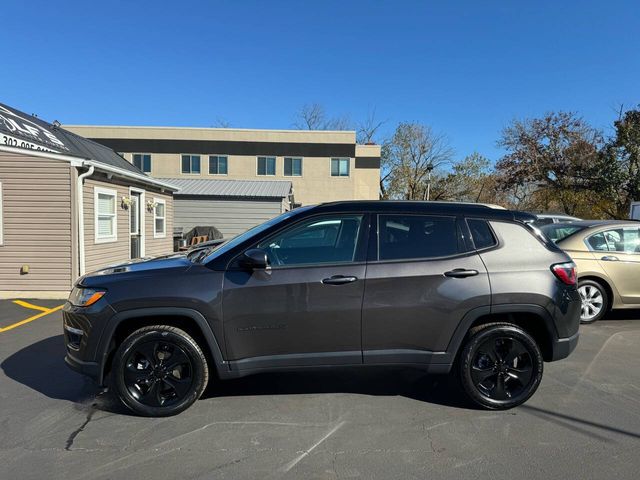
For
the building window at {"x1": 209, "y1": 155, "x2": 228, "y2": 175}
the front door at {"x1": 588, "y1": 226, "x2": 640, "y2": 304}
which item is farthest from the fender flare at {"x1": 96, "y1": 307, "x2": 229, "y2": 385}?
the building window at {"x1": 209, "y1": 155, "x2": 228, "y2": 175}

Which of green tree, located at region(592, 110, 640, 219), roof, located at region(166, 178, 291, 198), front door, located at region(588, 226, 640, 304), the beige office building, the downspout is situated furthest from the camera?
the beige office building

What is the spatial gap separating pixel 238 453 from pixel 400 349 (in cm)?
148

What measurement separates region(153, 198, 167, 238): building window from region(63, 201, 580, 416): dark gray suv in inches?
412

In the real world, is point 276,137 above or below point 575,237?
above

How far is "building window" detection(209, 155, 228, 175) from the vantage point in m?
31.8

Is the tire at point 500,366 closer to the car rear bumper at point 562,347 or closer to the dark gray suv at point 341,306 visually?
the dark gray suv at point 341,306

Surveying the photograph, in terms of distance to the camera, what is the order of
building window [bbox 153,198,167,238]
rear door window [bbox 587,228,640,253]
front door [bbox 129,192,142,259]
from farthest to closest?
building window [bbox 153,198,167,238]
front door [bbox 129,192,142,259]
rear door window [bbox 587,228,640,253]

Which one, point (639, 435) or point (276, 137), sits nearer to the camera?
point (639, 435)

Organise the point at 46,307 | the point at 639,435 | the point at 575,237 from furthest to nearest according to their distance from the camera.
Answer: the point at 46,307, the point at 575,237, the point at 639,435

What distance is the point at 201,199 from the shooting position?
21344 millimetres

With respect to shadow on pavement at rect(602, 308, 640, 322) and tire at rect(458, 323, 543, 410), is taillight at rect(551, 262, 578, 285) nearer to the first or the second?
tire at rect(458, 323, 543, 410)

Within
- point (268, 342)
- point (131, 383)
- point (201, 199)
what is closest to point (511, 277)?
point (268, 342)

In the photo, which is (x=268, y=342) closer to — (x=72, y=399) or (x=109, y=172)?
(x=72, y=399)

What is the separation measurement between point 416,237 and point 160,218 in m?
12.0
